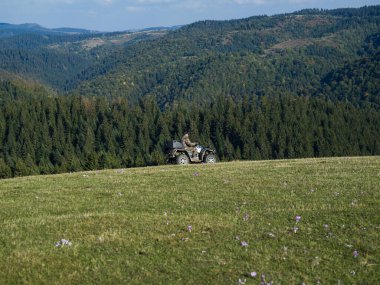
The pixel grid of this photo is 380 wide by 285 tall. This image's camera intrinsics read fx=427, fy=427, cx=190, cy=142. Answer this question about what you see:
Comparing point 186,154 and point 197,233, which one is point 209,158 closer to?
point 186,154

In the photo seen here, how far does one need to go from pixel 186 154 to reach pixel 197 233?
2544 cm

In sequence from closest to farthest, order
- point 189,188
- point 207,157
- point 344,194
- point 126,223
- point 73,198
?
point 126,223 → point 344,194 → point 73,198 → point 189,188 → point 207,157

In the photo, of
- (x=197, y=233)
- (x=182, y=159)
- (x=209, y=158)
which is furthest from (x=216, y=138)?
(x=197, y=233)

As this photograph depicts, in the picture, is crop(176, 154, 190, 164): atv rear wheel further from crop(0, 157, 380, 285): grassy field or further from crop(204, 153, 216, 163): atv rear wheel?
crop(0, 157, 380, 285): grassy field

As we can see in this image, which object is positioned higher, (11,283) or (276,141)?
(11,283)

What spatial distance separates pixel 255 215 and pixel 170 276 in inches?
217

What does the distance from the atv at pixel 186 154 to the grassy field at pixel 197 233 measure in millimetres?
16033

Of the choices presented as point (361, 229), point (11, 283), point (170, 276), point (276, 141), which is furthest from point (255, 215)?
point (276, 141)

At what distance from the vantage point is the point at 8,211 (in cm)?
1720

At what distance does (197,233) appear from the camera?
1300cm

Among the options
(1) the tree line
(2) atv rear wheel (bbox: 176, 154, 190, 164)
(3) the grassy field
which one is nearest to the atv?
(2) atv rear wheel (bbox: 176, 154, 190, 164)

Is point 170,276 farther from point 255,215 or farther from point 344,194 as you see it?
point 344,194

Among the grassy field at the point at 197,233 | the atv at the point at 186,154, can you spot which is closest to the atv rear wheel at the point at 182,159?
the atv at the point at 186,154

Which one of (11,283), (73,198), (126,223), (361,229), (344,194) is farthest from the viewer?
(73,198)
